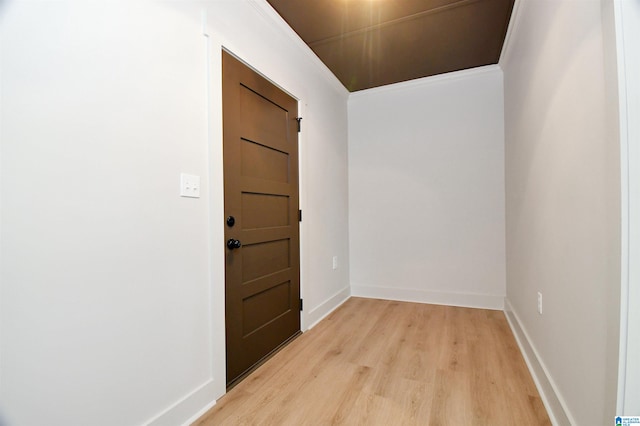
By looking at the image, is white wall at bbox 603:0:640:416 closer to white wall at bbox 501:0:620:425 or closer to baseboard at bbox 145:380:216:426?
white wall at bbox 501:0:620:425

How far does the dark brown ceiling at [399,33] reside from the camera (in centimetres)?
216

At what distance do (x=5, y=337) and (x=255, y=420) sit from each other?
1.09 m

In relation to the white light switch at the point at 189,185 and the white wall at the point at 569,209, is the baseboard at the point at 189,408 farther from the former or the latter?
A: the white wall at the point at 569,209

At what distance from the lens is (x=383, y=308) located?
3193 millimetres

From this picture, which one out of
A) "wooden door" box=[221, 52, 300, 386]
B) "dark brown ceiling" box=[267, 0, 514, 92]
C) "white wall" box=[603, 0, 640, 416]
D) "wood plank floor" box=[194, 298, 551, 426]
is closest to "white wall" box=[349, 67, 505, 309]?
"dark brown ceiling" box=[267, 0, 514, 92]

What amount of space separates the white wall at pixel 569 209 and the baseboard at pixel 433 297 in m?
0.95

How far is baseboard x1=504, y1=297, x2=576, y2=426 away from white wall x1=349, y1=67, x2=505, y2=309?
0.88 meters

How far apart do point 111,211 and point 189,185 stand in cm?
40

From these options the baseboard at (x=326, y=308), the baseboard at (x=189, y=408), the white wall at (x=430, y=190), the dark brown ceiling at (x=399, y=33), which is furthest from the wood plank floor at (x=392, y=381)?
the dark brown ceiling at (x=399, y=33)

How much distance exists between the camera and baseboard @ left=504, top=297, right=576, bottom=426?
1.34 m

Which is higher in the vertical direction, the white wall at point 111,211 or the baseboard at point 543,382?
the white wall at point 111,211

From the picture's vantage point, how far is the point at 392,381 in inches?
70.9

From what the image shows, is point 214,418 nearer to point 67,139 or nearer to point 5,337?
point 5,337

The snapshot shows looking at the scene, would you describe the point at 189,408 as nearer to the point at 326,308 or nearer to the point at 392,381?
the point at 392,381
